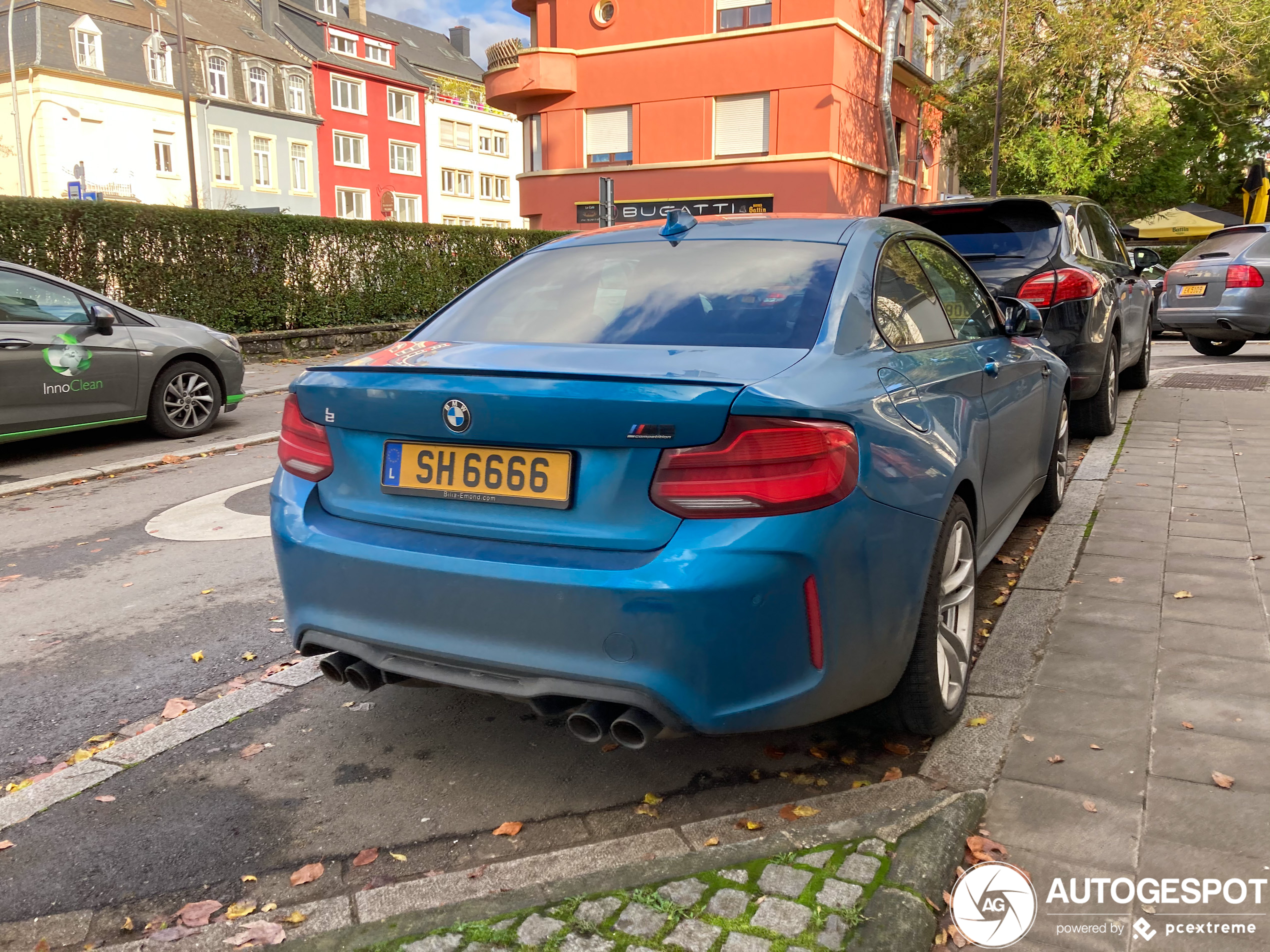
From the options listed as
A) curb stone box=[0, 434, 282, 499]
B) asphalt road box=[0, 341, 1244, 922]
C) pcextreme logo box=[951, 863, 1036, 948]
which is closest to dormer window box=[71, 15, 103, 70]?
curb stone box=[0, 434, 282, 499]

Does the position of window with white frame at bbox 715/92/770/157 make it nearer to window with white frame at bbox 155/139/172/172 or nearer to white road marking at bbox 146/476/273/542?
white road marking at bbox 146/476/273/542

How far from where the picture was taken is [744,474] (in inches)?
100

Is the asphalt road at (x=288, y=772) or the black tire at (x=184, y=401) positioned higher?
the black tire at (x=184, y=401)

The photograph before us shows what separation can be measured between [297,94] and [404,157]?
830 cm

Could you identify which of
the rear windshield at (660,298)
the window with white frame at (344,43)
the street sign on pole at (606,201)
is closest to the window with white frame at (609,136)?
the street sign on pole at (606,201)

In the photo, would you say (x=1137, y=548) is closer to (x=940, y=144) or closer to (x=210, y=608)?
(x=210, y=608)

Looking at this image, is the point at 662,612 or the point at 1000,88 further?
the point at 1000,88

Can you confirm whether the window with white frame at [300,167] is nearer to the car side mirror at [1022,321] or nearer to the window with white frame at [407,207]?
the window with white frame at [407,207]

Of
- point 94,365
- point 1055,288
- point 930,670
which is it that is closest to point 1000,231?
point 1055,288

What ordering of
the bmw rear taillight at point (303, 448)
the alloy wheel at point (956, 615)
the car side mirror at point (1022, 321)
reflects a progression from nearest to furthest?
1. the bmw rear taillight at point (303, 448)
2. the alloy wheel at point (956, 615)
3. the car side mirror at point (1022, 321)

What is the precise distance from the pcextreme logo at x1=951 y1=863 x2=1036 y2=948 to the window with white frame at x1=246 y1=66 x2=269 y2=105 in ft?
185

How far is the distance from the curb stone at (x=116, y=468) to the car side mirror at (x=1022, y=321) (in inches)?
202

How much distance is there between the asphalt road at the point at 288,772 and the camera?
284 cm

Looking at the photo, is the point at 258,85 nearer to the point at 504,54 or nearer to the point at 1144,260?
the point at 504,54
